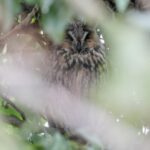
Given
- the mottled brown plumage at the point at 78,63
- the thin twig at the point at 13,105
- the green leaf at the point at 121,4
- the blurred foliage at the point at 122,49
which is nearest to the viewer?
the blurred foliage at the point at 122,49

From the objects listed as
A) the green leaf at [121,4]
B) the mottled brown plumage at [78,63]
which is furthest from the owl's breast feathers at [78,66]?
the green leaf at [121,4]

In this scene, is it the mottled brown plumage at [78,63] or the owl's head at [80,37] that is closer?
the owl's head at [80,37]

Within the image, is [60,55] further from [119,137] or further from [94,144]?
[119,137]

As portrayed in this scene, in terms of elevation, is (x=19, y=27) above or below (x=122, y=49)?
above

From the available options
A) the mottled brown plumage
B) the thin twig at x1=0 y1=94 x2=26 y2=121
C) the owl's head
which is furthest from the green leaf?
the mottled brown plumage

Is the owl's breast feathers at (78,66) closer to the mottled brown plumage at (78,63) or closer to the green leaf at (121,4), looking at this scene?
the mottled brown plumage at (78,63)

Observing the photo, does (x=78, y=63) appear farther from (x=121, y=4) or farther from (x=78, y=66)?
(x=121, y=4)

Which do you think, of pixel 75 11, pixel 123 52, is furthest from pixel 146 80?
pixel 75 11

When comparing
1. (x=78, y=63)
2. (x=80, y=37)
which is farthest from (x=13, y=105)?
(x=78, y=63)

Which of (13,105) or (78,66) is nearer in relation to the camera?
(13,105)
